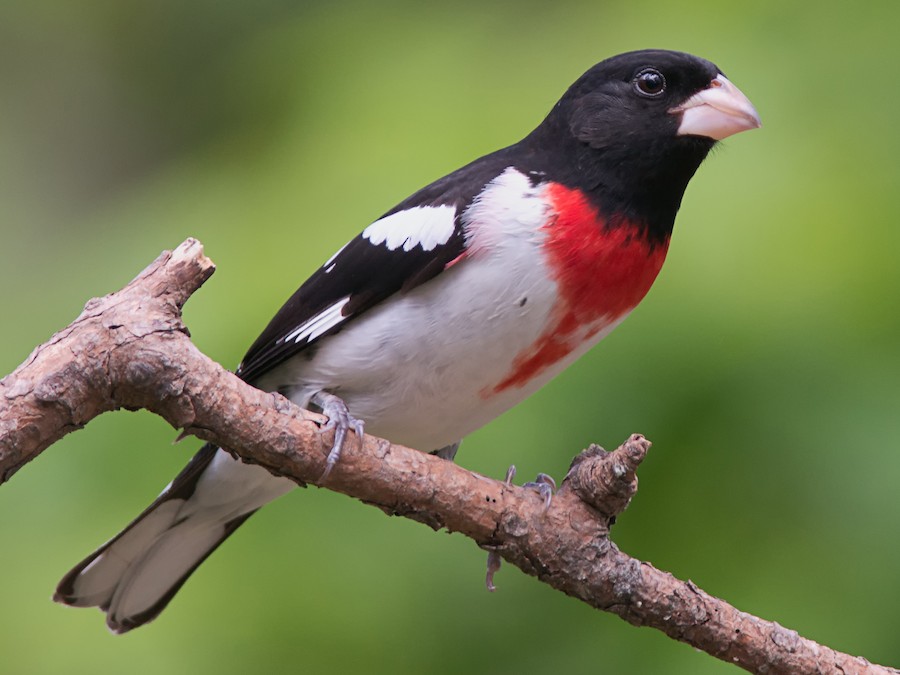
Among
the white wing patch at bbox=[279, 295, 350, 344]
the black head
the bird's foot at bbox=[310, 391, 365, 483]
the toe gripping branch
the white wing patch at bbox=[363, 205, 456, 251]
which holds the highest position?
the black head

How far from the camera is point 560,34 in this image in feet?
14.3

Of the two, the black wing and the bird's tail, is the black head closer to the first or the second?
the black wing

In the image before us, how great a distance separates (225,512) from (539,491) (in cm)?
95

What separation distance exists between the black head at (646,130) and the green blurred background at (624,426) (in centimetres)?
47

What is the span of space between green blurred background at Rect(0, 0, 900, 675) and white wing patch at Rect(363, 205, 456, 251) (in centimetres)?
65

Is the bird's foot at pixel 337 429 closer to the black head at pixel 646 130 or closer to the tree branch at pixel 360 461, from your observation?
the tree branch at pixel 360 461

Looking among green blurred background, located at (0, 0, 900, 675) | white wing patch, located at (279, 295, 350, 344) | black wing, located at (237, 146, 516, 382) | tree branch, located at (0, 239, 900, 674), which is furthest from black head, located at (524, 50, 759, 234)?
tree branch, located at (0, 239, 900, 674)

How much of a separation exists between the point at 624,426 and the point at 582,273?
0.65 metres

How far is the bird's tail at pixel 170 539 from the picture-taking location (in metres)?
2.94

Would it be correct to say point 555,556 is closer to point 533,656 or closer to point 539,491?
point 539,491

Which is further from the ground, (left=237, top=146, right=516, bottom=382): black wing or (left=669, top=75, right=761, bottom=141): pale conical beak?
(left=669, top=75, right=761, bottom=141): pale conical beak

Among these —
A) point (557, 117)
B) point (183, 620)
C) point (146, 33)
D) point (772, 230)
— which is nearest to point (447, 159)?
point (557, 117)

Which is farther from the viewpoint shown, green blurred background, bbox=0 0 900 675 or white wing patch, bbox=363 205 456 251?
green blurred background, bbox=0 0 900 675

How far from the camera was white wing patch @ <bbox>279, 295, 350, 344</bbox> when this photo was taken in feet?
9.11
